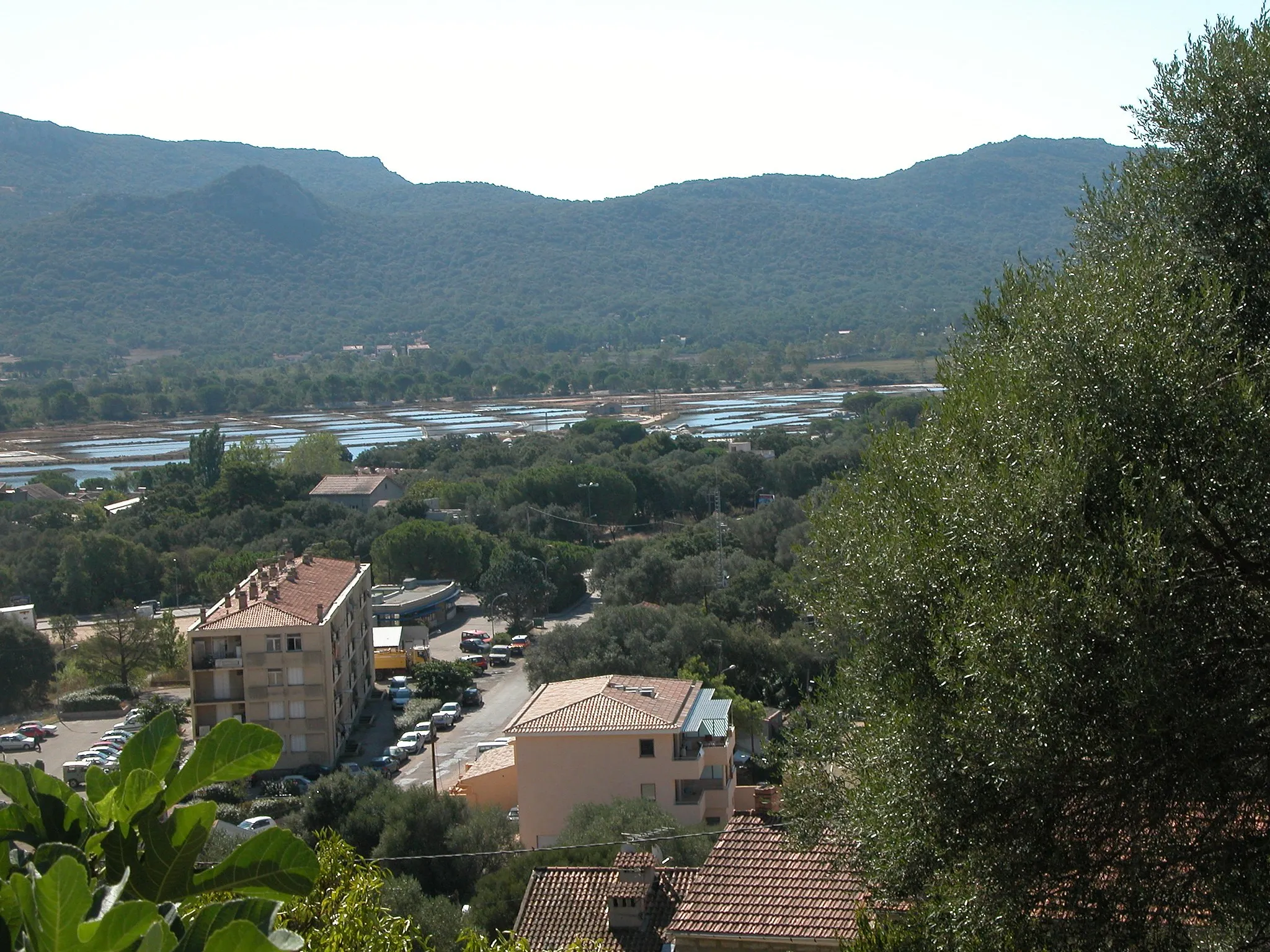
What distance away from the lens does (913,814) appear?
5148mm

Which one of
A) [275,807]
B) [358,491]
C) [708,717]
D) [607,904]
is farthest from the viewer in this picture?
[358,491]

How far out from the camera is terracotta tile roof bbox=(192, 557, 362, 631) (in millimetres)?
25625

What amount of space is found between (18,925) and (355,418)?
373 ft

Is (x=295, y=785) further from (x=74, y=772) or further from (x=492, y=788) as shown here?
(x=492, y=788)

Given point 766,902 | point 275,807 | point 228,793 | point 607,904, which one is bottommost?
point 228,793

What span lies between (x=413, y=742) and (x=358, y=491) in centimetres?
3143

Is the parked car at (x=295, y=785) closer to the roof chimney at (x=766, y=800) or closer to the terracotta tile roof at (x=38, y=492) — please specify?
the roof chimney at (x=766, y=800)

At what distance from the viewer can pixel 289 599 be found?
27000 mm

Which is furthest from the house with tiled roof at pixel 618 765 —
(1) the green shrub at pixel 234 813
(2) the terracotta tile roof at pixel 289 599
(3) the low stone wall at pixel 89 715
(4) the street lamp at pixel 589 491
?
(4) the street lamp at pixel 589 491

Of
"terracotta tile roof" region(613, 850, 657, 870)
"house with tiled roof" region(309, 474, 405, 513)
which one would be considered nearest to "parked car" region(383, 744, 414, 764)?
"terracotta tile roof" region(613, 850, 657, 870)

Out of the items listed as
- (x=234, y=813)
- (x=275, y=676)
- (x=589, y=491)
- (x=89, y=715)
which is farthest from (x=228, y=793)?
(x=589, y=491)

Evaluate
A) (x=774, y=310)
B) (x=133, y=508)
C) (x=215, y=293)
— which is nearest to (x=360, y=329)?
(x=215, y=293)

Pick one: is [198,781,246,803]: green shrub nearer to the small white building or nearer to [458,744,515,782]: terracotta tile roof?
[458,744,515,782]: terracotta tile roof

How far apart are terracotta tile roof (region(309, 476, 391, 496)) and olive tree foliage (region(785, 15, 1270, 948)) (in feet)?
169
